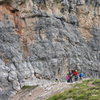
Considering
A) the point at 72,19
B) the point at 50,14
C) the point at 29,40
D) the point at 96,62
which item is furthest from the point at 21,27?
the point at 96,62

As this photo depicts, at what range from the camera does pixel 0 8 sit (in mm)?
41188

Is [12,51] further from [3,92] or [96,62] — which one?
[96,62]

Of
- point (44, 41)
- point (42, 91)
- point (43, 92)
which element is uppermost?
point (44, 41)

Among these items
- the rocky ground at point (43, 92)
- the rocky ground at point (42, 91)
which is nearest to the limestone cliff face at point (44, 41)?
the rocky ground at point (42, 91)

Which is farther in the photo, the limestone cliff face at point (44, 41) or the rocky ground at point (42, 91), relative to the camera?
the limestone cliff face at point (44, 41)

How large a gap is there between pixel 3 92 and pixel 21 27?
33.8 ft

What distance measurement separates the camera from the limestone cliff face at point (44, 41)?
39094 millimetres

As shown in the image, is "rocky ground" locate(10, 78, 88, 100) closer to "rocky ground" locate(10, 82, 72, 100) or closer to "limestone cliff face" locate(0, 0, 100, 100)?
"rocky ground" locate(10, 82, 72, 100)

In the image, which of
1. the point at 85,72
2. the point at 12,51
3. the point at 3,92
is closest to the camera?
the point at 3,92

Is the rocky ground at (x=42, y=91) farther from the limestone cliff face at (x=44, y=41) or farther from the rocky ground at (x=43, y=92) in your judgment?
the limestone cliff face at (x=44, y=41)

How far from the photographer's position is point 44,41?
4294cm

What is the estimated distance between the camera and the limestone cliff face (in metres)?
39.1

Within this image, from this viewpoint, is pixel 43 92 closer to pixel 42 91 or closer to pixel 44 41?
pixel 42 91

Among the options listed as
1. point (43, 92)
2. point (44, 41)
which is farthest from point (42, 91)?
point (44, 41)
